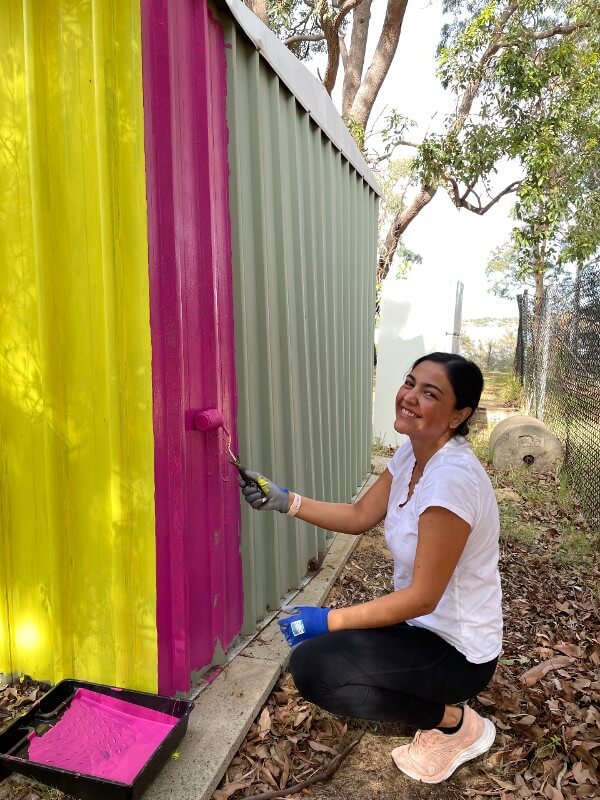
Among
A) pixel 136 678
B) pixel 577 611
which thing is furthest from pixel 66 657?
pixel 577 611

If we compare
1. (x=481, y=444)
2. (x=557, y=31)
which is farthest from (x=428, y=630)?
(x=557, y=31)

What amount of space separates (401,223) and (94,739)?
43.5ft

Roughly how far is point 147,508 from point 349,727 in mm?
1301

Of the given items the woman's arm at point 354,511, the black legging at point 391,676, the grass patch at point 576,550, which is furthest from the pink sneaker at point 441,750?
the grass patch at point 576,550

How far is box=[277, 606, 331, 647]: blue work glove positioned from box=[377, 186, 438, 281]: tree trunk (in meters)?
11.4

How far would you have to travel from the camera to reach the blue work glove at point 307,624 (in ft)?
6.94

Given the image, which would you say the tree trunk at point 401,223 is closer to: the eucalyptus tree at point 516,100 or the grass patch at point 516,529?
the eucalyptus tree at point 516,100

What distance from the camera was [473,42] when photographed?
33.2 ft

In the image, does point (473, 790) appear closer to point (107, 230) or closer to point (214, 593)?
point (214, 593)

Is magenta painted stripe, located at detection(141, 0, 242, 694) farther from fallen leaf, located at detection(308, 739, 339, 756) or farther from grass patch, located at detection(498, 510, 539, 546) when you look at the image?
grass patch, located at detection(498, 510, 539, 546)

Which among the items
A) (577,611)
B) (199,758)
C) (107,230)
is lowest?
(577,611)

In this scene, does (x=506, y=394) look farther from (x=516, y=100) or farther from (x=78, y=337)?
(x=78, y=337)

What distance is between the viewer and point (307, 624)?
6.95 ft

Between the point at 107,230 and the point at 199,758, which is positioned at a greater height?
the point at 107,230
